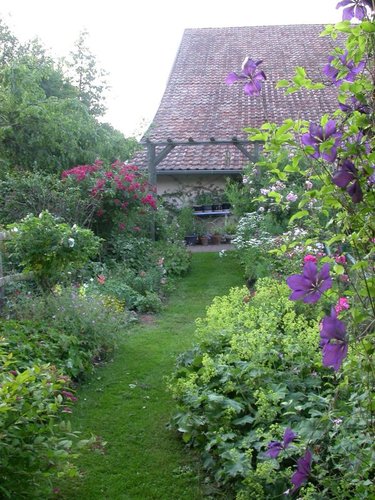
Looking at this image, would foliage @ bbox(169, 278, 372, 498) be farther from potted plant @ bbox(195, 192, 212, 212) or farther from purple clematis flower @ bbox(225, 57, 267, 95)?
potted plant @ bbox(195, 192, 212, 212)

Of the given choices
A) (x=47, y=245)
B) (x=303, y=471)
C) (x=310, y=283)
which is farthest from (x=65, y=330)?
(x=310, y=283)

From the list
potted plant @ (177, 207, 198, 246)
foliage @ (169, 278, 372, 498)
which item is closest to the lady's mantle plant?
foliage @ (169, 278, 372, 498)

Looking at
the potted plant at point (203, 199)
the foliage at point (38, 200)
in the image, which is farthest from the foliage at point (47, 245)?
the potted plant at point (203, 199)

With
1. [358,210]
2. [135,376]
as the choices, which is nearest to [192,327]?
[135,376]

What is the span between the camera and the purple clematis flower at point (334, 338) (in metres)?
1.50

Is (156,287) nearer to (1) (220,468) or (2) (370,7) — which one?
(1) (220,468)

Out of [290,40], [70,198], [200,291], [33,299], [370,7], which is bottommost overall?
[200,291]

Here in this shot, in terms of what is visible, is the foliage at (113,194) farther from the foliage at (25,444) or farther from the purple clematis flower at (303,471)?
the purple clematis flower at (303,471)

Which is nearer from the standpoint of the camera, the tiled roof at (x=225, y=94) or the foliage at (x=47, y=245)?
the foliage at (x=47, y=245)

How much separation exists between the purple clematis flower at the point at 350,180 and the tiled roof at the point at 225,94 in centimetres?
1202

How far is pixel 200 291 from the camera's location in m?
8.98

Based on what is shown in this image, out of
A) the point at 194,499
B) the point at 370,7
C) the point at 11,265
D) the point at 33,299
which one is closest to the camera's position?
the point at 370,7

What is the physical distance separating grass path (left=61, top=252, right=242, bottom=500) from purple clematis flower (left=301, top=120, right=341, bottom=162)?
7.99 ft

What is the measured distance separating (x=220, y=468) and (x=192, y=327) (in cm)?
361
